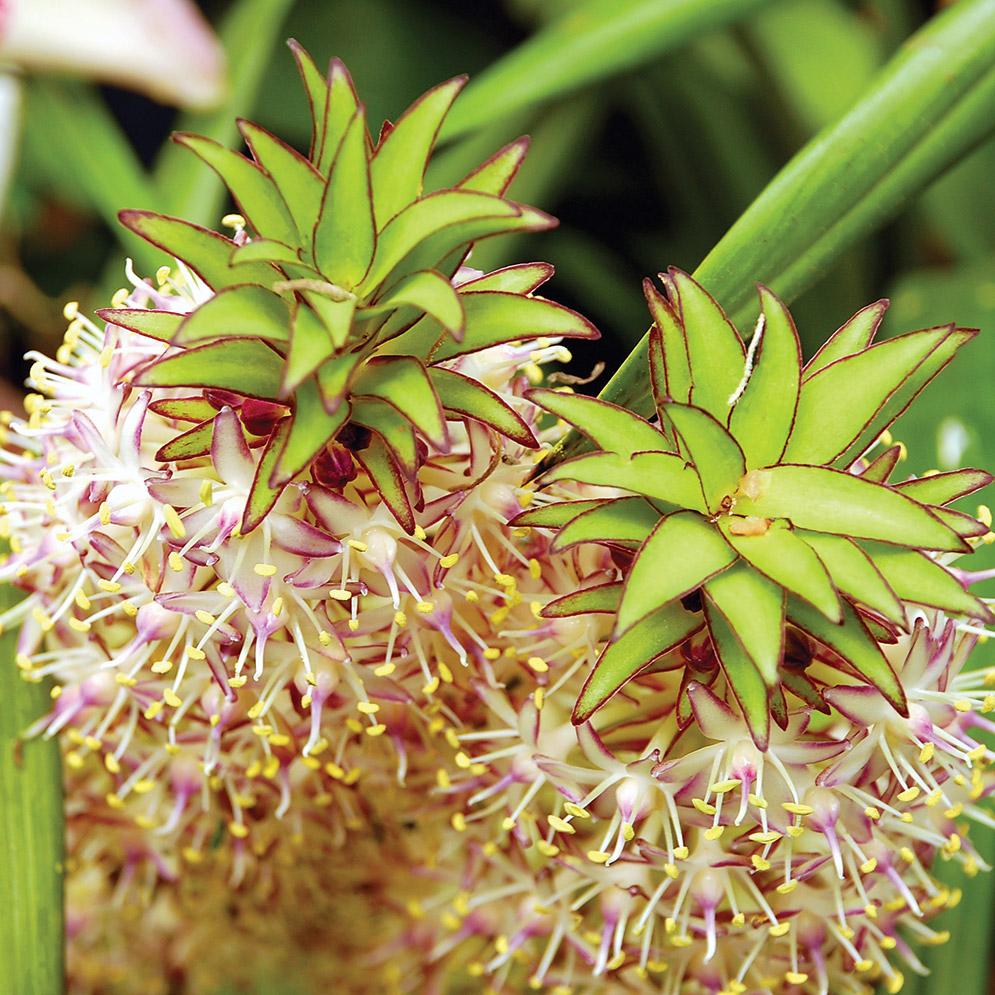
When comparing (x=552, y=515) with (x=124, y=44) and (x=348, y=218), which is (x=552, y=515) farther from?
(x=124, y=44)

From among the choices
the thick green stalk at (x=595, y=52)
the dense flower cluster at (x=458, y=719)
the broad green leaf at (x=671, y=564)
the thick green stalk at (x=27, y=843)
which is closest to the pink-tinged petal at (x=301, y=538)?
the dense flower cluster at (x=458, y=719)

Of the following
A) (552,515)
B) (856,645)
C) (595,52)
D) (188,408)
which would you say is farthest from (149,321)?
(595,52)

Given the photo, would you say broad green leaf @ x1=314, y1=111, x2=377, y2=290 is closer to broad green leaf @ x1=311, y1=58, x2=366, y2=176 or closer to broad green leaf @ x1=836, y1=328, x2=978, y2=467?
broad green leaf @ x1=311, y1=58, x2=366, y2=176

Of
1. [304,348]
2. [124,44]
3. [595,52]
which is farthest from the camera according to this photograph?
[124,44]

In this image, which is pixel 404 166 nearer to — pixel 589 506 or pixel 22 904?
pixel 589 506

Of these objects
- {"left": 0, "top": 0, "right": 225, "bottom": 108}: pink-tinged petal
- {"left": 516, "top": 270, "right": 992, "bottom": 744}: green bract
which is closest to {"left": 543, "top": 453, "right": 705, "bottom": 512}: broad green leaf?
{"left": 516, "top": 270, "right": 992, "bottom": 744}: green bract
